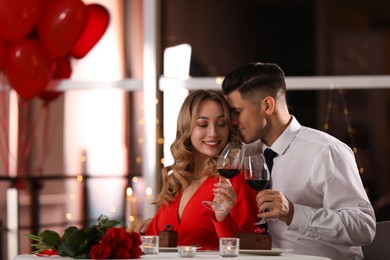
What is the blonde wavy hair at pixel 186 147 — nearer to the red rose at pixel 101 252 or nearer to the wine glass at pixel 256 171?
the wine glass at pixel 256 171

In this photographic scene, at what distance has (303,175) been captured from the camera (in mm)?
3539

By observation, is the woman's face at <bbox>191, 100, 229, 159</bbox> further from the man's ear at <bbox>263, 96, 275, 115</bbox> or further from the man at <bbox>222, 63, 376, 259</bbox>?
the man's ear at <bbox>263, 96, 275, 115</bbox>

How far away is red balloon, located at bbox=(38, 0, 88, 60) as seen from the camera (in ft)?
17.3

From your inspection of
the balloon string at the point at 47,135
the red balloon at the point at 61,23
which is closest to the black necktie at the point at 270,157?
the red balloon at the point at 61,23

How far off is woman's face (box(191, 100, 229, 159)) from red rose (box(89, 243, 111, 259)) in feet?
2.79

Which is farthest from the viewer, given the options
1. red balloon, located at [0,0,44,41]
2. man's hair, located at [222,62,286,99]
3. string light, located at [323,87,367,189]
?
string light, located at [323,87,367,189]

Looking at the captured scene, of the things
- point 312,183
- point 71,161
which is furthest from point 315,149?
point 71,161

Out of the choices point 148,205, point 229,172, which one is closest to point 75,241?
point 229,172

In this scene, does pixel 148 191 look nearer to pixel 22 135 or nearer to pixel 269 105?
pixel 22 135

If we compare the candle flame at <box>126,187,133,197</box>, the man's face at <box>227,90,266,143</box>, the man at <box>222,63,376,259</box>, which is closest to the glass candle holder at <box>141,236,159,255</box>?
the man at <box>222,63,376,259</box>

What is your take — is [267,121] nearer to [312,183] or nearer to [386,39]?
[312,183]

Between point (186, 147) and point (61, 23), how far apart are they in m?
1.97

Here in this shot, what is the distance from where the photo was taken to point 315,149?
3555mm

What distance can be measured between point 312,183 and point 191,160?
48 cm
